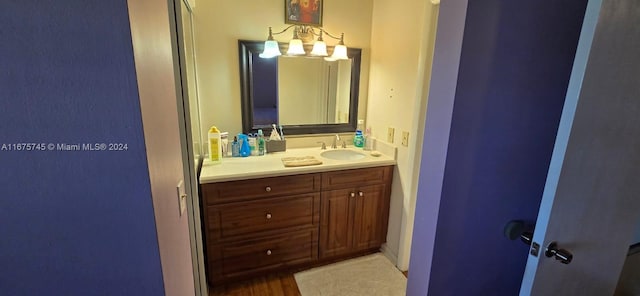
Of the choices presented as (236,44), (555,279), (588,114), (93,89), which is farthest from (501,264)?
(236,44)

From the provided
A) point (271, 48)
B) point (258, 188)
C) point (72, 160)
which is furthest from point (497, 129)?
point (271, 48)

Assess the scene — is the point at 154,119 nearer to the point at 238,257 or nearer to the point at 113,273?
the point at 113,273

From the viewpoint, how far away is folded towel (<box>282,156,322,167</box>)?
201 cm

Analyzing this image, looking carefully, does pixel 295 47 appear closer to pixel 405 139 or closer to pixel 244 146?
pixel 244 146

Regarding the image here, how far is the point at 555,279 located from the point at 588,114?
0.59 m

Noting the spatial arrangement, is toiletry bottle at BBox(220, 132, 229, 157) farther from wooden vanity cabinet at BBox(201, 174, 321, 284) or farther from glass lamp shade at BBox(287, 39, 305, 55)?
glass lamp shade at BBox(287, 39, 305, 55)

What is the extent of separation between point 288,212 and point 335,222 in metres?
0.40

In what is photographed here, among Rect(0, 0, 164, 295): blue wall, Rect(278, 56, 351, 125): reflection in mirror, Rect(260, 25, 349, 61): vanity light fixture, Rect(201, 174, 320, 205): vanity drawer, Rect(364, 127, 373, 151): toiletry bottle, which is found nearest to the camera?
Rect(0, 0, 164, 295): blue wall

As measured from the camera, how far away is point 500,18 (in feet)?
3.04

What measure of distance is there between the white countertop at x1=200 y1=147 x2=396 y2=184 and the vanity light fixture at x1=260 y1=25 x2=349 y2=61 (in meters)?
0.80

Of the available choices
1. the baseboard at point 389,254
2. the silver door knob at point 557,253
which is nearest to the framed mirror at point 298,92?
the baseboard at point 389,254

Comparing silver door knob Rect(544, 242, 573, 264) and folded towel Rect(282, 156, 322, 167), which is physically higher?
silver door knob Rect(544, 242, 573, 264)

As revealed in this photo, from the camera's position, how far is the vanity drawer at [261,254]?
1.91m

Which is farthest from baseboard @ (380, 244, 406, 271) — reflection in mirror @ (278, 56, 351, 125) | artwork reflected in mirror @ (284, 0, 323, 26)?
artwork reflected in mirror @ (284, 0, 323, 26)
